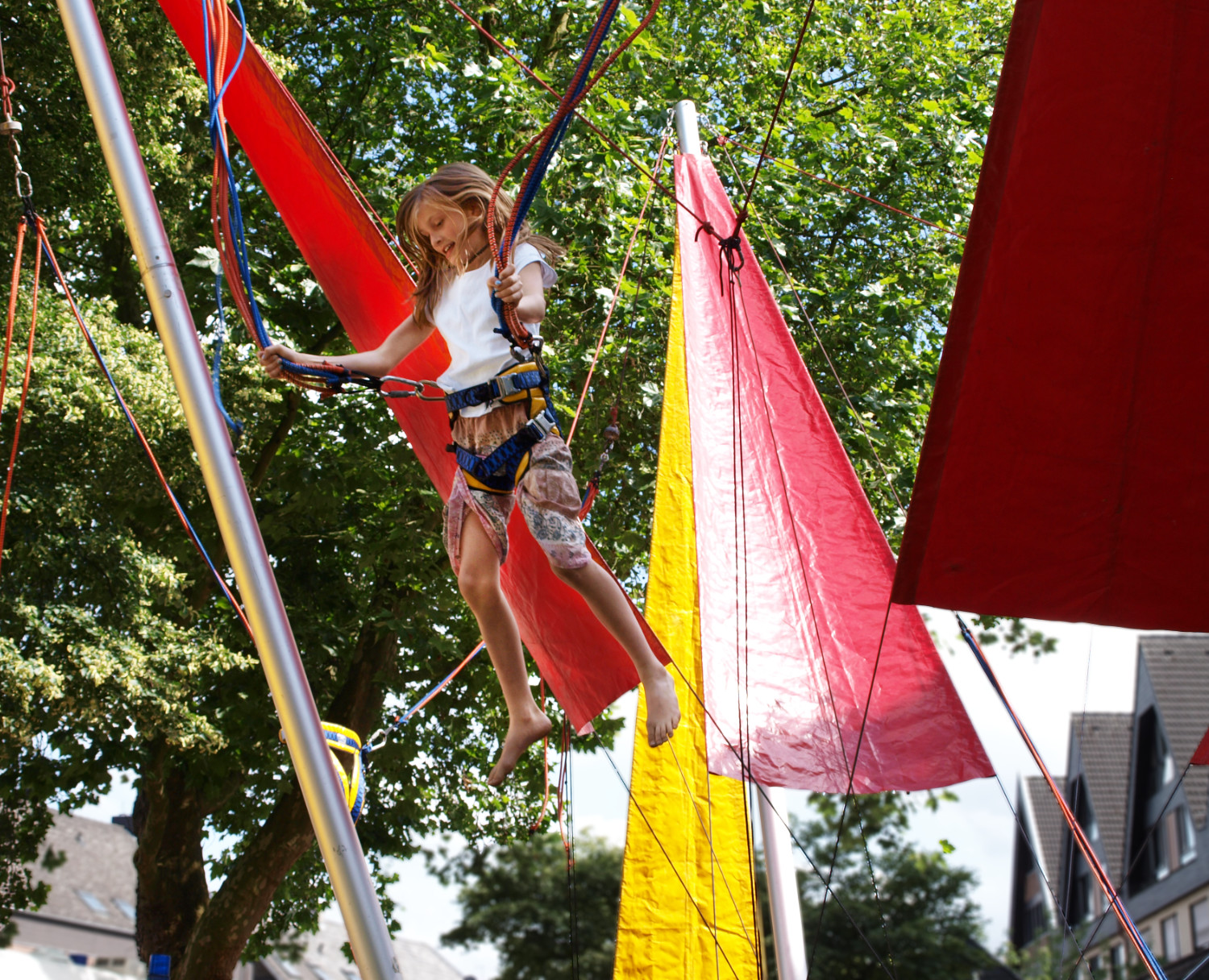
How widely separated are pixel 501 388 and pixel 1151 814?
3026 cm

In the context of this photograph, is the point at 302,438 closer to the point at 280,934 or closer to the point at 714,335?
the point at 280,934

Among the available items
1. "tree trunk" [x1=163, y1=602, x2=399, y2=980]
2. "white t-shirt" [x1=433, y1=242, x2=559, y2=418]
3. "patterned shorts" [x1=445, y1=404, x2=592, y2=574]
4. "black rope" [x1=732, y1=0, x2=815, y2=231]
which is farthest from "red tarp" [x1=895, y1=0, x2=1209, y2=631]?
"tree trunk" [x1=163, y1=602, x2=399, y2=980]

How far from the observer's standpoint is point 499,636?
3357mm

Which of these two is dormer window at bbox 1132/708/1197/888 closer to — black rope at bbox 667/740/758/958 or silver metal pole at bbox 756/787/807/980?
black rope at bbox 667/740/758/958

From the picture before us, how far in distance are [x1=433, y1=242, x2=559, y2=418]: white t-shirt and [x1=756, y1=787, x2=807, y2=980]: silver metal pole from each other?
2.78 meters

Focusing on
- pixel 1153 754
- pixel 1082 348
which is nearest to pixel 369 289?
pixel 1082 348

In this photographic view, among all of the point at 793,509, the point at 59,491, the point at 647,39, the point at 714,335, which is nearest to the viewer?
the point at 793,509

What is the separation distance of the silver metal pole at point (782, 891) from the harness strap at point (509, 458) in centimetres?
260

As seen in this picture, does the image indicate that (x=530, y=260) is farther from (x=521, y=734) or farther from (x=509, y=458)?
(x=521, y=734)

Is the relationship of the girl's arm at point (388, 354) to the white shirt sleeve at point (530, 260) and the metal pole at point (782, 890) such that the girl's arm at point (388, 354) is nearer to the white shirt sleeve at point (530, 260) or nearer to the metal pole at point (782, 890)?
the white shirt sleeve at point (530, 260)

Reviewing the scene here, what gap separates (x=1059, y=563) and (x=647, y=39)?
28.5 ft

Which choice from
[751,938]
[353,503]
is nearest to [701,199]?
[751,938]

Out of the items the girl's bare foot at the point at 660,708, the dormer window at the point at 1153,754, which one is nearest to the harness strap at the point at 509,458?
the girl's bare foot at the point at 660,708

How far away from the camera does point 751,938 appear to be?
5773 millimetres
